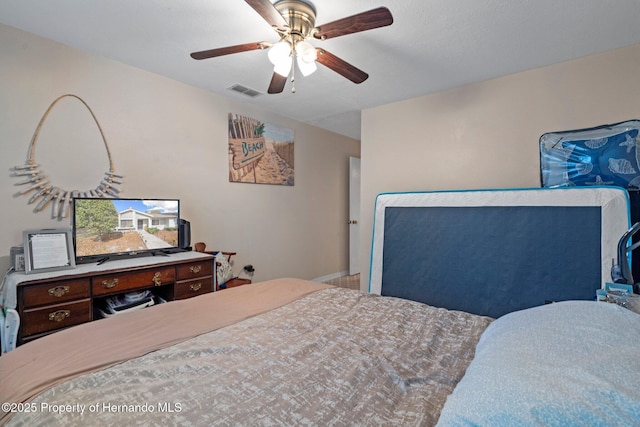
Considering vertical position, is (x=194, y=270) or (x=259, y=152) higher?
(x=259, y=152)

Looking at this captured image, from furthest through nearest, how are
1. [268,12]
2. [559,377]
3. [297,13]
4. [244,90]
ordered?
[244,90] < [297,13] < [268,12] < [559,377]

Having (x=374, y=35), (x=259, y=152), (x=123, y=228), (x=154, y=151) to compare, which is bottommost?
(x=123, y=228)

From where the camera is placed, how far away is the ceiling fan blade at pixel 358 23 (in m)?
1.40

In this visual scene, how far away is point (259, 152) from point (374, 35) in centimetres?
197

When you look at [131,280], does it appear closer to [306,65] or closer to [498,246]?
[306,65]

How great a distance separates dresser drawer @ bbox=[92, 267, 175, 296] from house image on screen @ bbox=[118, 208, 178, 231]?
0.45 m

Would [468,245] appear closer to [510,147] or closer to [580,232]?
[580,232]

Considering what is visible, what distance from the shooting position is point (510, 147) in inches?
106

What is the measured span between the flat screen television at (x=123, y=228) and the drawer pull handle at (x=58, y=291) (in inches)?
13.5

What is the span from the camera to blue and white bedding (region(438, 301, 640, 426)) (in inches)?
19.0

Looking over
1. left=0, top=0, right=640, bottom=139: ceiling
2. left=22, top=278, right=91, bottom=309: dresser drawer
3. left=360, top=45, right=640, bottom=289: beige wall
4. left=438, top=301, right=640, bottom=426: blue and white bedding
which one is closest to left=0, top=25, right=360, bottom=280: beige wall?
left=0, top=0, right=640, bottom=139: ceiling

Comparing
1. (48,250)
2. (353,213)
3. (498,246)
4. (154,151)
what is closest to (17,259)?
(48,250)

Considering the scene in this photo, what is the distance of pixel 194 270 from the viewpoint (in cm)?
245

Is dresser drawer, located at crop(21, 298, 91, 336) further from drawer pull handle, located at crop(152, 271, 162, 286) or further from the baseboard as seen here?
the baseboard
